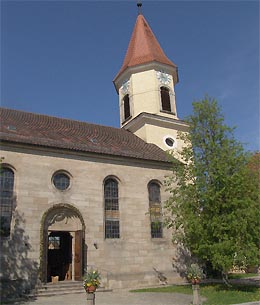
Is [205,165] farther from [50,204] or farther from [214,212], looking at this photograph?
[50,204]

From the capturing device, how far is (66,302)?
12797 mm

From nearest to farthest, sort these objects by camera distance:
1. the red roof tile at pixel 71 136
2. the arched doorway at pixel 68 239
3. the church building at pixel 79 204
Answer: the church building at pixel 79 204, the arched doorway at pixel 68 239, the red roof tile at pixel 71 136

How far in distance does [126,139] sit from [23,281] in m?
12.7

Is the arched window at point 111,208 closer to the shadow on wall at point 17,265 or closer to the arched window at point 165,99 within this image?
the shadow on wall at point 17,265

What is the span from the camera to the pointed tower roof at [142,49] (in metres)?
28.8

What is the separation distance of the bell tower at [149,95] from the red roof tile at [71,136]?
1.45m

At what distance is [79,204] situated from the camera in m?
18.2

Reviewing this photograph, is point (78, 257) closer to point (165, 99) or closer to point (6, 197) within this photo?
point (6, 197)

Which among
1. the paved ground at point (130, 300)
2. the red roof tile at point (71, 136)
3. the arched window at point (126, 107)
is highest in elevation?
the arched window at point (126, 107)

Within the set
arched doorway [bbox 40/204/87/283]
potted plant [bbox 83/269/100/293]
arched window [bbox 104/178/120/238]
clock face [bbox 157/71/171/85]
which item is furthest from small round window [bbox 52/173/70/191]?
clock face [bbox 157/71/171/85]

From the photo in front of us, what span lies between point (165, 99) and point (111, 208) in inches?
491

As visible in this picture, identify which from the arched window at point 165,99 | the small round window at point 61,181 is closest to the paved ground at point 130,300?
the small round window at point 61,181

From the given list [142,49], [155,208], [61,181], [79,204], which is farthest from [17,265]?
[142,49]

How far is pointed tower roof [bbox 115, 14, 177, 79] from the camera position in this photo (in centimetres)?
2878
